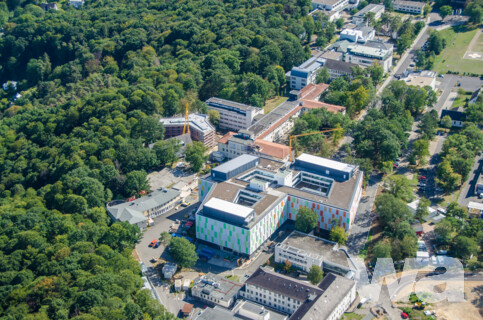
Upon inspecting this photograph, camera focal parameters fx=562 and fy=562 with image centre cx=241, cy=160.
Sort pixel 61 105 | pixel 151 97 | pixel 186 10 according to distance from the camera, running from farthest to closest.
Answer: pixel 186 10
pixel 61 105
pixel 151 97

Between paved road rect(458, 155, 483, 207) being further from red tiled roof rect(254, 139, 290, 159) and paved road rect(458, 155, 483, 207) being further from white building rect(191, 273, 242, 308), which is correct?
white building rect(191, 273, 242, 308)

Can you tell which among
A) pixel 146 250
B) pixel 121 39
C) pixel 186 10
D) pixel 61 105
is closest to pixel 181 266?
pixel 146 250

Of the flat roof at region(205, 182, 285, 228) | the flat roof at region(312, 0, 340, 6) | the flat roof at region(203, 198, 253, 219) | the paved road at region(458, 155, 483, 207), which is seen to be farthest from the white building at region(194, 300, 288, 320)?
the flat roof at region(312, 0, 340, 6)

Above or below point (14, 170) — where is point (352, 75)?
above

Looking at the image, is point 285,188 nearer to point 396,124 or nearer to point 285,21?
point 396,124

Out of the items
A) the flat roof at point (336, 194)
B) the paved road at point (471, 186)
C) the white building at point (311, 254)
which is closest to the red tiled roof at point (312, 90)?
the paved road at point (471, 186)

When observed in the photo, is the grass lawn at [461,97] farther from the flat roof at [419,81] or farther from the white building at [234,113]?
the white building at [234,113]
